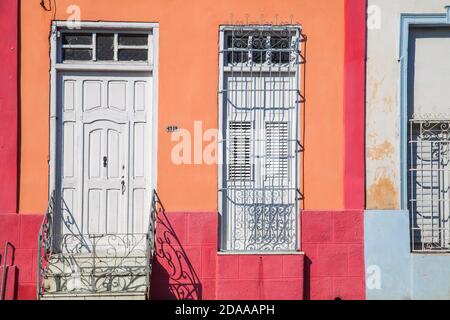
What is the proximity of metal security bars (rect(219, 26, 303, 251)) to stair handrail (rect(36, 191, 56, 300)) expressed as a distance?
2.04 metres

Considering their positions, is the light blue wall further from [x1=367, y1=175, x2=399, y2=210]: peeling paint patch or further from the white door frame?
the white door frame

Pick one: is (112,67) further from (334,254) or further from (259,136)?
(334,254)

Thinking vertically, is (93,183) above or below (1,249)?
above

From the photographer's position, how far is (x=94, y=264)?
27.0ft

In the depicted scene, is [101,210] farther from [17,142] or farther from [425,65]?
[425,65]

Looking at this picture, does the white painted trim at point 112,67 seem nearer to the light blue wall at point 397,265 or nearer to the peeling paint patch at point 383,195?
the peeling paint patch at point 383,195

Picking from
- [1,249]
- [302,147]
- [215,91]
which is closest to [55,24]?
[215,91]

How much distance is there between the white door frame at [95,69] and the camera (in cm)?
875

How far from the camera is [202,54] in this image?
28.9ft

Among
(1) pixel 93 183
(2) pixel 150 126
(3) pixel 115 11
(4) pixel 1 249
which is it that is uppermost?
(3) pixel 115 11

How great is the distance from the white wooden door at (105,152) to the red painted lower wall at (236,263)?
18.0 inches

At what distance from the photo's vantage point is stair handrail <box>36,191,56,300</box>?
8.05 metres

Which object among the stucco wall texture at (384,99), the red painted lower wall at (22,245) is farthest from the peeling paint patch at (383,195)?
the red painted lower wall at (22,245)

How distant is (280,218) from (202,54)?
88.0 inches
